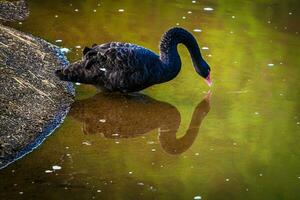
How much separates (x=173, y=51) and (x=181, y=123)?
0.94 meters

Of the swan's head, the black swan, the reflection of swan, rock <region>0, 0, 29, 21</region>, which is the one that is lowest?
the reflection of swan

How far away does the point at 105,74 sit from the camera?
783 cm

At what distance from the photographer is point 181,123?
297 inches

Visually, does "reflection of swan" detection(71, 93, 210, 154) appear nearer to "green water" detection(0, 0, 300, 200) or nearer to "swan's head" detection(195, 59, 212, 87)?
"green water" detection(0, 0, 300, 200)

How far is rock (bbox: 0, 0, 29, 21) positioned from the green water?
149 mm

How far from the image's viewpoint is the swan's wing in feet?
25.7

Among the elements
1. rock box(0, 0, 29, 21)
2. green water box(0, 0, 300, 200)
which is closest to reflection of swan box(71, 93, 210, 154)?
green water box(0, 0, 300, 200)

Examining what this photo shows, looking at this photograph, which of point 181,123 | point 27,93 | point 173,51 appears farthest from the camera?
point 173,51

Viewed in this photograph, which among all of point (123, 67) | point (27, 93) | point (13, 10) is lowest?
point (13, 10)

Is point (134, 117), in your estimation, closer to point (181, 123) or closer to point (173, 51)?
point (181, 123)

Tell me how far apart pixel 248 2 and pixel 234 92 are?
3986 mm

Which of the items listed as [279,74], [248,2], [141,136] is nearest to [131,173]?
[141,136]

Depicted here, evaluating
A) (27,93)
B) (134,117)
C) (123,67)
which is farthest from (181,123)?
(27,93)

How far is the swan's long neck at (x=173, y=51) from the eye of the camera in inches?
315
